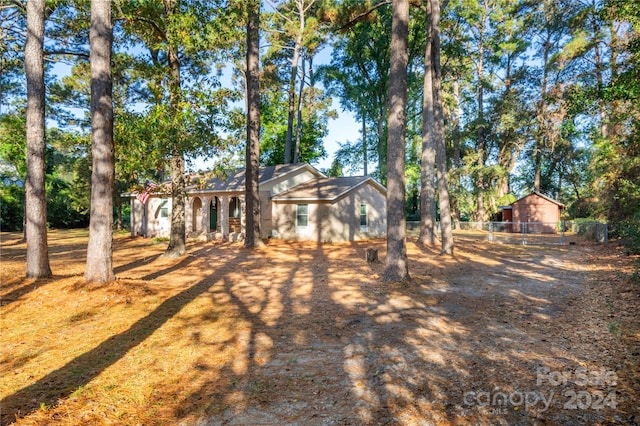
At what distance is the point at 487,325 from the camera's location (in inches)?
240

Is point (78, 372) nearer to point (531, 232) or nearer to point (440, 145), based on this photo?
point (440, 145)

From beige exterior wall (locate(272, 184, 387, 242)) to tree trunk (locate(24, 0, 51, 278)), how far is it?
Result: 12.6m

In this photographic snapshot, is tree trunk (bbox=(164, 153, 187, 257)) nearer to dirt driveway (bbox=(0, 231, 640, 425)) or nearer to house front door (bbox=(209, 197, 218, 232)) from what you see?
dirt driveway (bbox=(0, 231, 640, 425))

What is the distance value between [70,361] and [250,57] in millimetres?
14995

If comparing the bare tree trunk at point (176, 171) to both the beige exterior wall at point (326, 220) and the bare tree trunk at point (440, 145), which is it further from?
the bare tree trunk at point (440, 145)

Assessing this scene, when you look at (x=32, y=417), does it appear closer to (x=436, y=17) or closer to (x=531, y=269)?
(x=531, y=269)

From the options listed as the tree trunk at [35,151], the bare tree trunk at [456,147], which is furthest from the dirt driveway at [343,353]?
the bare tree trunk at [456,147]

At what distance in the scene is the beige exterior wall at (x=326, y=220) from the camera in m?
19.9

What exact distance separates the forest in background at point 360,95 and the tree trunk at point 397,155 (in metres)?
2.96

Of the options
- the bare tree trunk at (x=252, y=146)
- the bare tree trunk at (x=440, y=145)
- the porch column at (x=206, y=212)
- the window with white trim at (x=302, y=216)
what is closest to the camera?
the bare tree trunk at (x=440, y=145)

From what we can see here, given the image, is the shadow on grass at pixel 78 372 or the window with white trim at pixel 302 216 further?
the window with white trim at pixel 302 216

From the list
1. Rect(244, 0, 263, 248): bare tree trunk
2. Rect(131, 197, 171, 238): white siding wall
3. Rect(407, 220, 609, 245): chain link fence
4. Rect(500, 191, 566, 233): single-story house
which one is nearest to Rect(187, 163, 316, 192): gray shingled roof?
Rect(131, 197, 171, 238): white siding wall

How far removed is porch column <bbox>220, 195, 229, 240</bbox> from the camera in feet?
67.7

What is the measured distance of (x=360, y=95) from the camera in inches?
1270
